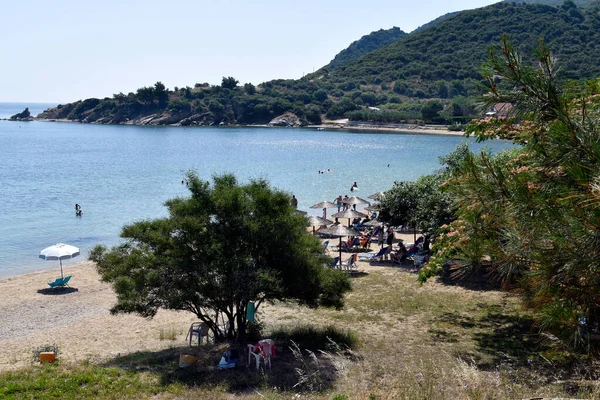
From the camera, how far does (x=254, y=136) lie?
4508 inches

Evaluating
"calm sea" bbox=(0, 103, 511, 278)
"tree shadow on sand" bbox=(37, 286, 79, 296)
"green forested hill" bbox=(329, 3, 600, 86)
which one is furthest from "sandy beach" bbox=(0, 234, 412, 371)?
"green forested hill" bbox=(329, 3, 600, 86)

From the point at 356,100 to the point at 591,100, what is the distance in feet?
493

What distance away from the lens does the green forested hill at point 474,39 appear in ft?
514

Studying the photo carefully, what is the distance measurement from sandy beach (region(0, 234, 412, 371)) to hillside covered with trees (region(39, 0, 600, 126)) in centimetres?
11093

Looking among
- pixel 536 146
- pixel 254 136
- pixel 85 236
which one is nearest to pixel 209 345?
pixel 536 146

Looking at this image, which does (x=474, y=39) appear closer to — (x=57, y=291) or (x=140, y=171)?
(x=140, y=171)

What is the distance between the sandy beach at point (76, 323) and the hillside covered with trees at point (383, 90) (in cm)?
11093

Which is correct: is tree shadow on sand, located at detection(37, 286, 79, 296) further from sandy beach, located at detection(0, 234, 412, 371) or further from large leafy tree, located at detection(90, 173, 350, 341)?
large leafy tree, located at detection(90, 173, 350, 341)

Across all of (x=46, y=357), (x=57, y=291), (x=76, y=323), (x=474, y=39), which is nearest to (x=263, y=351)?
(x=46, y=357)

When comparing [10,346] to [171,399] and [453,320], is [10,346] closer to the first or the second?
[171,399]

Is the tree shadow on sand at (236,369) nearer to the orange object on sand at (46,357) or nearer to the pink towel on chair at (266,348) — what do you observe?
the pink towel on chair at (266,348)

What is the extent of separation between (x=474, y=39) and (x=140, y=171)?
14887cm

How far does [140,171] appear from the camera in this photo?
2430 inches

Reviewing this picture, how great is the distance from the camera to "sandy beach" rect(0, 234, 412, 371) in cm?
1262
